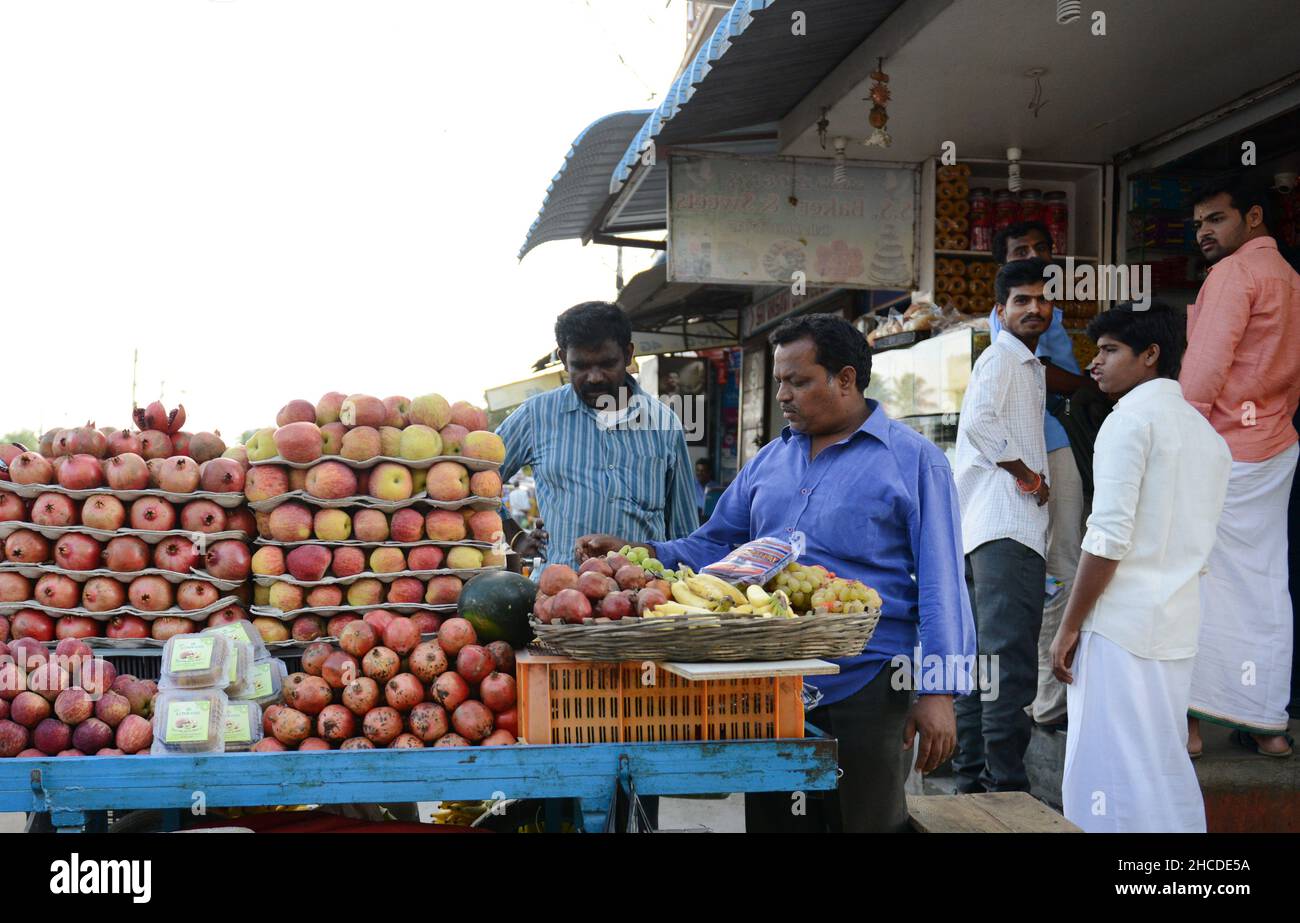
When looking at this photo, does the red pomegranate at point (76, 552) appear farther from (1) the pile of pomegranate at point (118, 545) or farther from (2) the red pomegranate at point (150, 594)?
(2) the red pomegranate at point (150, 594)

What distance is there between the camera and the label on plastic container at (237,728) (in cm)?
246

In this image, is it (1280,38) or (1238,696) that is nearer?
(1238,696)

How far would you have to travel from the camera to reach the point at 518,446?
4145 mm

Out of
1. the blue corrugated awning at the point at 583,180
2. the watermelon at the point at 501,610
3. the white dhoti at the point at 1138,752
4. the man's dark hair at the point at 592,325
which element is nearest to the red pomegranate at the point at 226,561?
the watermelon at the point at 501,610

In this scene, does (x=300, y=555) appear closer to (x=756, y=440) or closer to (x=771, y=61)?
(x=771, y=61)

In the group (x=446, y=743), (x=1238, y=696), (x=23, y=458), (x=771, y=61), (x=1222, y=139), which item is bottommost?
(x=1238, y=696)

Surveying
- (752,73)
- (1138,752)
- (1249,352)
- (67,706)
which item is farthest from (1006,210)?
(67,706)

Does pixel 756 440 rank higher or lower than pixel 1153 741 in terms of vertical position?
higher

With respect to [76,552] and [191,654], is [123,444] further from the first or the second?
[191,654]

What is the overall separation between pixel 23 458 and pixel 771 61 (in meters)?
4.39

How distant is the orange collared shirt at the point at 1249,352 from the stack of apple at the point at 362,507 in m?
2.96
